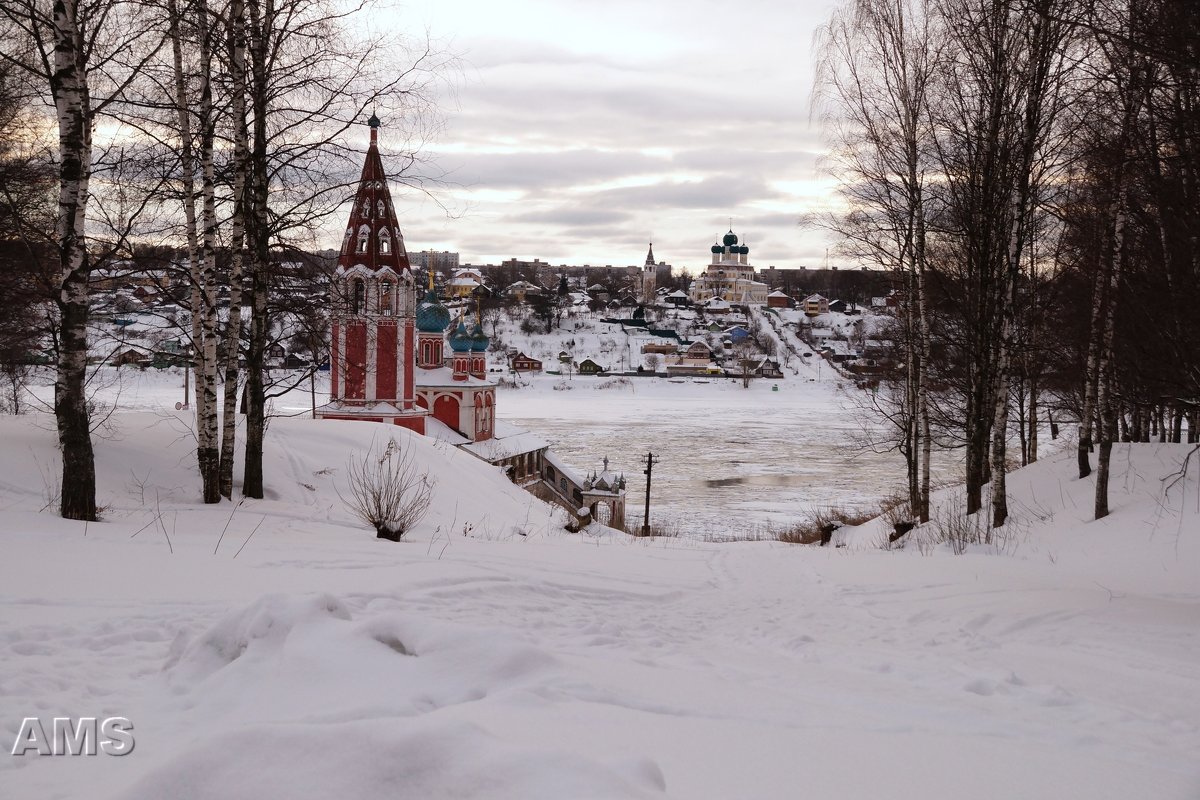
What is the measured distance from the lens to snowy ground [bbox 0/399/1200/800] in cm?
263

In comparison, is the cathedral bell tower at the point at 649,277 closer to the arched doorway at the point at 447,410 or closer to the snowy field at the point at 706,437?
the snowy field at the point at 706,437

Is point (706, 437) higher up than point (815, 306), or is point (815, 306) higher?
point (815, 306)

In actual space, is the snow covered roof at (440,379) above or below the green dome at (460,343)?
below

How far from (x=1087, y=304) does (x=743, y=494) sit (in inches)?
581

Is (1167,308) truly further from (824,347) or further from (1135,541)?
(824,347)

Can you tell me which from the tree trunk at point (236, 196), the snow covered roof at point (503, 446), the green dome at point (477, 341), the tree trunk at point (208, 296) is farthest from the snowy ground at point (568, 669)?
the green dome at point (477, 341)

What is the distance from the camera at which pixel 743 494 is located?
94.1ft

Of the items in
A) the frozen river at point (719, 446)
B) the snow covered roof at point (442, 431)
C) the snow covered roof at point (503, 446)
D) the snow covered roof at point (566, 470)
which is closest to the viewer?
the frozen river at point (719, 446)

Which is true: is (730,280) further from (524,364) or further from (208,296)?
(208,296)

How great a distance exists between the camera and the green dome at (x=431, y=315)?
122ft

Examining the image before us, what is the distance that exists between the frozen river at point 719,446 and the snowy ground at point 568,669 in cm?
1436

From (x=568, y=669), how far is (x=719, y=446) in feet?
129

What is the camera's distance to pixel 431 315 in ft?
123

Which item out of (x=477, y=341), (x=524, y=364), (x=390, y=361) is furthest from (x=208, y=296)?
(x=524, y=364)
